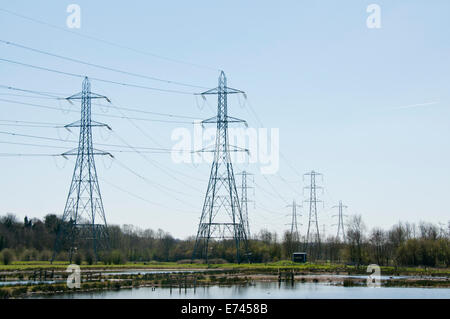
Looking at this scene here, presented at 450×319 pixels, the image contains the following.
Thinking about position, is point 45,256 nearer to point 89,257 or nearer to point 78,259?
point 89,257

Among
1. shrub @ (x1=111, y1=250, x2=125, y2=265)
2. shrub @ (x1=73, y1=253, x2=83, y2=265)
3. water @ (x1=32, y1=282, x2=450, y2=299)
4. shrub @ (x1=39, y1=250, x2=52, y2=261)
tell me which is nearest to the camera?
water @ (x1=32, y1=282, x2=450, y2=299)

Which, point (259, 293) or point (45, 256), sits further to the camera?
point (45, 256)

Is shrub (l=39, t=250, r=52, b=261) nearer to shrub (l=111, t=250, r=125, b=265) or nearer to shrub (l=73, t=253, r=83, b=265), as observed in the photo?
shrub (l=111, t=250, r=125, b=265)

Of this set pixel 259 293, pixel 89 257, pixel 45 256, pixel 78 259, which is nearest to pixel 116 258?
pixel 89 257

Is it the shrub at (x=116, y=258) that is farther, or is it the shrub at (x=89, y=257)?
the shrub at (x=116, y=258)

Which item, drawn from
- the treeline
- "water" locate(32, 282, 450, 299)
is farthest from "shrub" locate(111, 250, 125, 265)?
"water" locate(32, 282, 450, 299)

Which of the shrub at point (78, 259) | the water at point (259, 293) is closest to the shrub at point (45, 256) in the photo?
the shrub at point (78, 259)

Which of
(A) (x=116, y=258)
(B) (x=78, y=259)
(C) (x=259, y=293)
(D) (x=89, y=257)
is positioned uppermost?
(D) (x=89, y=257)

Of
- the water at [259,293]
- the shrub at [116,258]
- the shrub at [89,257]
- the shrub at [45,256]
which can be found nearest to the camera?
the water at [259,293]

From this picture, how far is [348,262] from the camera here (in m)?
137

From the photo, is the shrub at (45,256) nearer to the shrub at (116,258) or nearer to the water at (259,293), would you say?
the shrub at (116,258)

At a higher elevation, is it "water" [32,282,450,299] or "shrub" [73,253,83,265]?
"shrub" [73,253,83,265]
